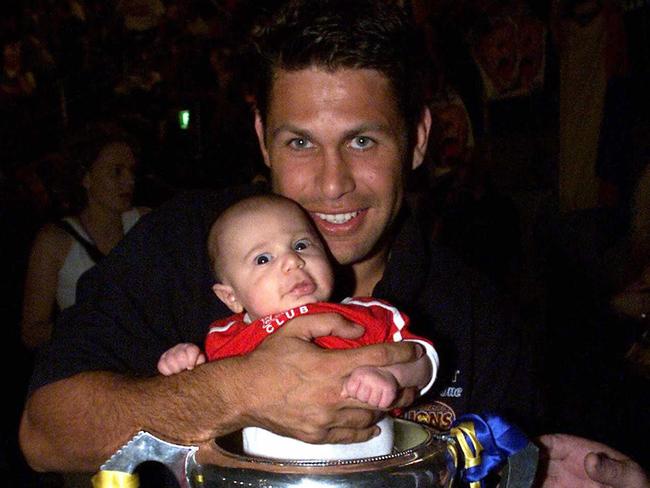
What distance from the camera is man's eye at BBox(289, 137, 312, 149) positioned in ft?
4.99

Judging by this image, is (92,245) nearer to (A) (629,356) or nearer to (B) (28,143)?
(A) (629,356)

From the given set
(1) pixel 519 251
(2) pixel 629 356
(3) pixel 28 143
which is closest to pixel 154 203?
(3) pixel 28 143

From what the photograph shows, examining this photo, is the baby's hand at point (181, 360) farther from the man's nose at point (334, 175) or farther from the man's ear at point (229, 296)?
the man's nose at point (334, 175)

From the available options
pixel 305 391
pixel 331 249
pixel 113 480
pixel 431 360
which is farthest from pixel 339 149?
pixel 113 480

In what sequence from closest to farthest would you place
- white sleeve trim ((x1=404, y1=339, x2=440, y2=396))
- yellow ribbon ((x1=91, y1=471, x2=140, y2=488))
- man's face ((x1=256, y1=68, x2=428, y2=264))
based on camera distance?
1. yellow ribbon ((x1=91, y1=471, x2=140, y2=488))
2. white sleeve trim ((x1=404, y1=339, x2=440, y2=396))
3. man's face ((x1=256, y1=68, x2=428, y2=264))

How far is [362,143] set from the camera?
1.54 m

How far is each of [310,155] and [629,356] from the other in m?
2.26

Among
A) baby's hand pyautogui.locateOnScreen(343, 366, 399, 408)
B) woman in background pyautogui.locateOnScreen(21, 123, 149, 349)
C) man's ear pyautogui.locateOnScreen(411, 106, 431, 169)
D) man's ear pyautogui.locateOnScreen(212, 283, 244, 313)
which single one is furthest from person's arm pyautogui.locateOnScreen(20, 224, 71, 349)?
baby's hand pyautogui.locateOnScreen(343, 366, 399, 408)

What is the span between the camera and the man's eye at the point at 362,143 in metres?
1.53

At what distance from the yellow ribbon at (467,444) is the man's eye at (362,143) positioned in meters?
0.80

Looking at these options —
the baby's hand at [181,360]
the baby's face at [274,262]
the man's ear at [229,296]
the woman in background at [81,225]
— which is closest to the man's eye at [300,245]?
the baby's face at [274,262]

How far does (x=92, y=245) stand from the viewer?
111 inches

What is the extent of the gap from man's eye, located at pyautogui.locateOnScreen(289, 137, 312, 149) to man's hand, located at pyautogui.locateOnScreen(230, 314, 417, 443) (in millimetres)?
647

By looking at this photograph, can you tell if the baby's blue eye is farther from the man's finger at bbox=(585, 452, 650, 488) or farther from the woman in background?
the woman in background
